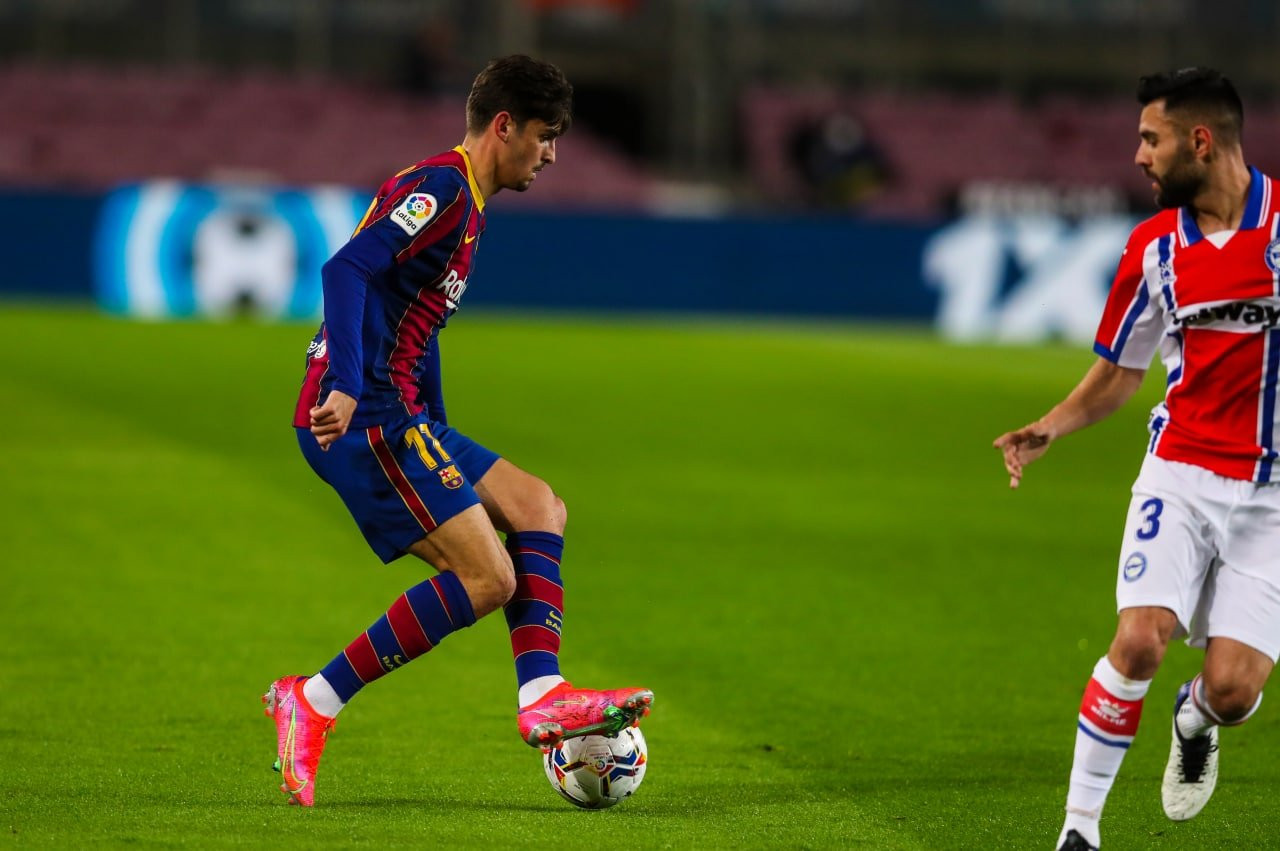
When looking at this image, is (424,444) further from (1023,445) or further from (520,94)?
(1023,445)

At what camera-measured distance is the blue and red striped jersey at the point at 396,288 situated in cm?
541

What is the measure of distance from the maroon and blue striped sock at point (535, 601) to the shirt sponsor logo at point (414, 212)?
1.04m

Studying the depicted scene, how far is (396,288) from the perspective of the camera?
570 centimetres

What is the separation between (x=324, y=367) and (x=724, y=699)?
244 centimetres

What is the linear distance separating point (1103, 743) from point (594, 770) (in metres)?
1.48

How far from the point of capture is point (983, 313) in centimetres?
2672

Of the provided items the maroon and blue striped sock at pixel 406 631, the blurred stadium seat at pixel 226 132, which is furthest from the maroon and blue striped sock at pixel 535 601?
the blurred stadium seat at pixel 226 132

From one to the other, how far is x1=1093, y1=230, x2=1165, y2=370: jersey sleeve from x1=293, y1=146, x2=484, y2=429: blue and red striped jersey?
1.86m

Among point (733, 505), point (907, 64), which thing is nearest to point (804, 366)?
point (733, 505)

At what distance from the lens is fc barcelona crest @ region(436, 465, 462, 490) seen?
18.5ft

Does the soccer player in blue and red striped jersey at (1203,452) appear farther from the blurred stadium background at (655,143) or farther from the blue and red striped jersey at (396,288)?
the blurred stadium background at (655,143)

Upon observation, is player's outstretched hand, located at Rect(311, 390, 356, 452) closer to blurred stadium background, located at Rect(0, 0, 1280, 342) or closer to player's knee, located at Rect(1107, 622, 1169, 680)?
player's knee, located at Rect(1107, 622, 1169, 680)

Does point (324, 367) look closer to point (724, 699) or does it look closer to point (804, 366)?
point (724, 699)

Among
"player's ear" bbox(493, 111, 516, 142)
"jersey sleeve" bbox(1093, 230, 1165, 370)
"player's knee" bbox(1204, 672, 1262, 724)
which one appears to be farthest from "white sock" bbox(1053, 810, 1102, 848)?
"player's ear" bbox(493, 111, 516, 142)
